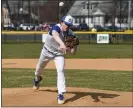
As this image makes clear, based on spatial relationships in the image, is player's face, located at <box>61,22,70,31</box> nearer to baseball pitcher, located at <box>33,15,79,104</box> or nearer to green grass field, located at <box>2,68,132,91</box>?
baseball pitcher, located at <box>33,15,79,104</box>

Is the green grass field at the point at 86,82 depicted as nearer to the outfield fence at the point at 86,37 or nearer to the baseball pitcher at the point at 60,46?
the baseball pitcher at the point at 60,46

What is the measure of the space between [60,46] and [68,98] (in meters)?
1.32

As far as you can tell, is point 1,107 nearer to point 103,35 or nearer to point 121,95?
point 121,95

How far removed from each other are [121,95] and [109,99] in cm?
81

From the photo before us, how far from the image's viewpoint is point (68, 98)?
27.2 ft

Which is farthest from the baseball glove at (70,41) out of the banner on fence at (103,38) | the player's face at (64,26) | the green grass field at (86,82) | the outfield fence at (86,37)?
the banner on fence at (103,38)

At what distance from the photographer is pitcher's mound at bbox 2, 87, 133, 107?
7867 mm

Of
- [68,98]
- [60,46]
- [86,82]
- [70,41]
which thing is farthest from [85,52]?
[60,46]

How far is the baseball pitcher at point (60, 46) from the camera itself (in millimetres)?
7770

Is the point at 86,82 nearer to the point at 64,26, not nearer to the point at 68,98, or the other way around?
the point at 68,98

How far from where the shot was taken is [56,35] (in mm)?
7734

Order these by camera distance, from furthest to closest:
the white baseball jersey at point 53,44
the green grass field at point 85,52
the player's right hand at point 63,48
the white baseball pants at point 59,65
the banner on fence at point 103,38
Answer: the banner on fence at point 103,38, the green grass field at point 85,52, the white baseball jersey at point 53,44, the white baseball pants at point 59,65, the player's right hand at point 63,48

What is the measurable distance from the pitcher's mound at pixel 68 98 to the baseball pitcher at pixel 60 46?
39cm

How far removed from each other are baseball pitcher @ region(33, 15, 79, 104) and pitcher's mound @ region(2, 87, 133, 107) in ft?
1.29
